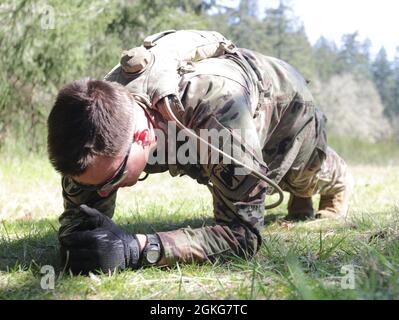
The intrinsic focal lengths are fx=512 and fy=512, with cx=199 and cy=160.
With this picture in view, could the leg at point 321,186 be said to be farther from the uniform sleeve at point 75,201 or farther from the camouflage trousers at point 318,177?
the uniform sleeve at point 75,201

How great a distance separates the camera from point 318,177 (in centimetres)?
318

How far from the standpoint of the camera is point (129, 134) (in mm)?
1907

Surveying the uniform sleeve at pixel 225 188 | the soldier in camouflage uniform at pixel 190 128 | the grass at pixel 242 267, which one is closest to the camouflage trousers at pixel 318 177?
the grass at pixel 242 267

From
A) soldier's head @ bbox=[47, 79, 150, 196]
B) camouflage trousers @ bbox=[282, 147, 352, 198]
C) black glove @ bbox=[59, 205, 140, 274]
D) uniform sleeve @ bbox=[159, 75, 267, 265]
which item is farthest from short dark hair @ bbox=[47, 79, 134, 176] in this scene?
camouflage trousers @ bbox=[282, 147, 352, 198]

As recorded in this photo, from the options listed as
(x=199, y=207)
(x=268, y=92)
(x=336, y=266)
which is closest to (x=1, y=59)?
(x=199, y=207)

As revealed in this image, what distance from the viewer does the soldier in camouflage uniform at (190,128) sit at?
1.86m

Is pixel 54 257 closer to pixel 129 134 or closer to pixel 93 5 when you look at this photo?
pixel 129 134

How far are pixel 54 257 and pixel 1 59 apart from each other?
468 centimetres

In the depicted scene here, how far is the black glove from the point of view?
1.84 meters

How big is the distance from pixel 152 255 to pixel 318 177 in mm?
1577

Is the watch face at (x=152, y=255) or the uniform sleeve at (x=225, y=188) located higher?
the uniform sleeve at (x=225, y=188)

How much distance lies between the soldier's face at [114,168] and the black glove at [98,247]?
114 millimetres

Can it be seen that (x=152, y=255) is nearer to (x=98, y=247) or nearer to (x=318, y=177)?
(x=98, y=247)
